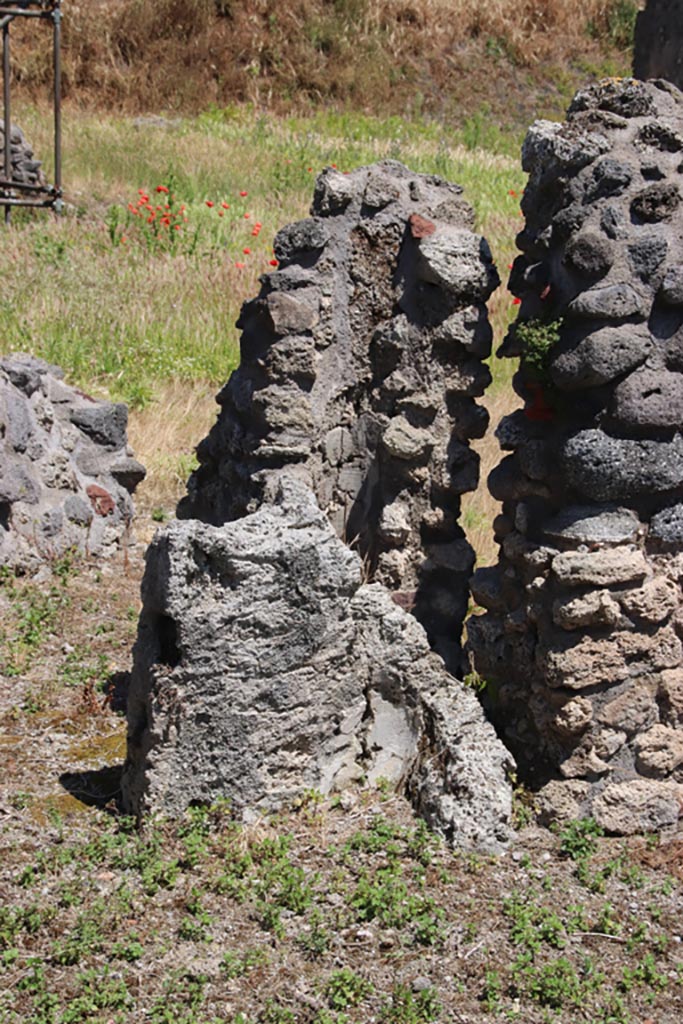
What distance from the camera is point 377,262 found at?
564cm

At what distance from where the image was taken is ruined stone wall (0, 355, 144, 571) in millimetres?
7215

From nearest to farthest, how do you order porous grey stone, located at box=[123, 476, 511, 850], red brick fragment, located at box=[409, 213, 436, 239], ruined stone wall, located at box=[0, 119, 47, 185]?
porous grey stone, located at box=[123, 476, 511, 850]
red brick fragment, located at box=[409, 213, 436, 239]
ruined stone wall, located at box=[0, 119, 47, 185]

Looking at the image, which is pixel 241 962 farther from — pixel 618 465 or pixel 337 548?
pixel 618 465

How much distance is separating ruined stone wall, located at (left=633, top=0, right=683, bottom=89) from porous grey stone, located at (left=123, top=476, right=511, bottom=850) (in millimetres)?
8639

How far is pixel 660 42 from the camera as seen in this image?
1223 cm

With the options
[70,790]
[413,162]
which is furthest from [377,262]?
[413,162]

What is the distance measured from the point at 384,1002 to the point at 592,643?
1.50 metres

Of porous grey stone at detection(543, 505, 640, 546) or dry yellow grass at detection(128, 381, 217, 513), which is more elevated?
porous grey stone at detection(543, 505, 640, 546)

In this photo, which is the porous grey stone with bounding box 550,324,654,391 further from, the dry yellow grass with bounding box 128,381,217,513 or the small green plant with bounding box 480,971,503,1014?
the dry yellow grass with bounding box 128,381,217,513

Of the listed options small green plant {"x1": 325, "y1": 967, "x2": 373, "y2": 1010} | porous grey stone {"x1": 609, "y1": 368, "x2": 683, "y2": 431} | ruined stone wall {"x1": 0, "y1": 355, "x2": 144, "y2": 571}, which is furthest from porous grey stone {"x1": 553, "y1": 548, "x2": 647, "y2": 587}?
ruined stone wall {"x1": 0, "y1": 355, "x2": 144, "y2": 571}

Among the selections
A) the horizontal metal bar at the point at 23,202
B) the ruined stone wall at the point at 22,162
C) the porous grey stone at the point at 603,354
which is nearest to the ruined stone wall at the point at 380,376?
the porous grey stone at the point at 603,354

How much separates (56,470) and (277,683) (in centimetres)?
346

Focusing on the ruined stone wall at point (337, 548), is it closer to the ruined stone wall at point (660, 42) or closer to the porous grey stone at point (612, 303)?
the porous grey stone at point (612, 303)

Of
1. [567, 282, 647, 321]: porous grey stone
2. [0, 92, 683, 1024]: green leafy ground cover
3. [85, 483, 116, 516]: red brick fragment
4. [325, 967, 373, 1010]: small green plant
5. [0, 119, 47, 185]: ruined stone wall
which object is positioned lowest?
[85, 483, 116, 516]: red brick fragment
